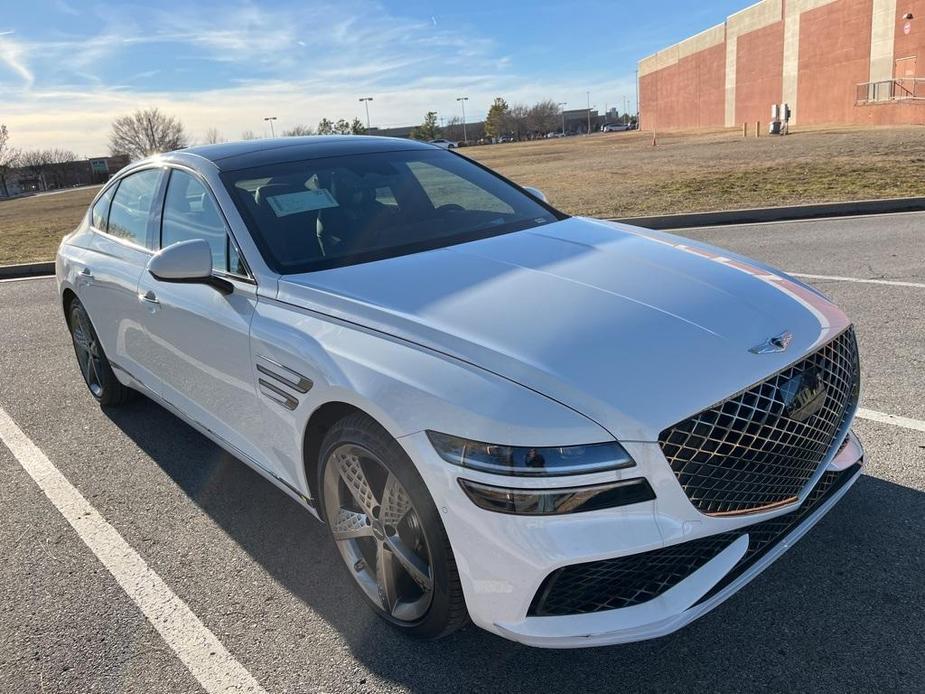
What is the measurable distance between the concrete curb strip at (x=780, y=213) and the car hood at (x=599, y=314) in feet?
26.9

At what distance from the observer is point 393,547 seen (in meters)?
2.54

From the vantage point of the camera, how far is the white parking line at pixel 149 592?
2.56m

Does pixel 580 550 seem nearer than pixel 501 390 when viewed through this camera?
Yes

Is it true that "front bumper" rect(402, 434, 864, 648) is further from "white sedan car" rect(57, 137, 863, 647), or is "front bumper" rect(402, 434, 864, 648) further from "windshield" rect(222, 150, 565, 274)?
"windshield" rect(222, 150, 565, 274)

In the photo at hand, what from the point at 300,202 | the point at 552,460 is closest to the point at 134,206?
the point at 300,202

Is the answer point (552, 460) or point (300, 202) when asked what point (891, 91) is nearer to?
point (300, 202)

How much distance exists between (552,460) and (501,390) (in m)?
0.25

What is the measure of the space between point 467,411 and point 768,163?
18819mm

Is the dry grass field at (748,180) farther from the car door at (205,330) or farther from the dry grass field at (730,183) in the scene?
the car door at (205,330)

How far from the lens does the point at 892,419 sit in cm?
395

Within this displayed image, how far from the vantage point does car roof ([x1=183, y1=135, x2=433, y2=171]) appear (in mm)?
3688

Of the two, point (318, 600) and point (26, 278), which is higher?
point (26, 278)

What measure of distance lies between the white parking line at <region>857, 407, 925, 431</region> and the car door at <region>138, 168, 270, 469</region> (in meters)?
3.12

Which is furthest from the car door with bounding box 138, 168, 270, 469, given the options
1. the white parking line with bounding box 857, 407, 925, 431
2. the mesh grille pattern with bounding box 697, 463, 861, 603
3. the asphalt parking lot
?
the white parking line with bounding box 857, 407, 925, 431
